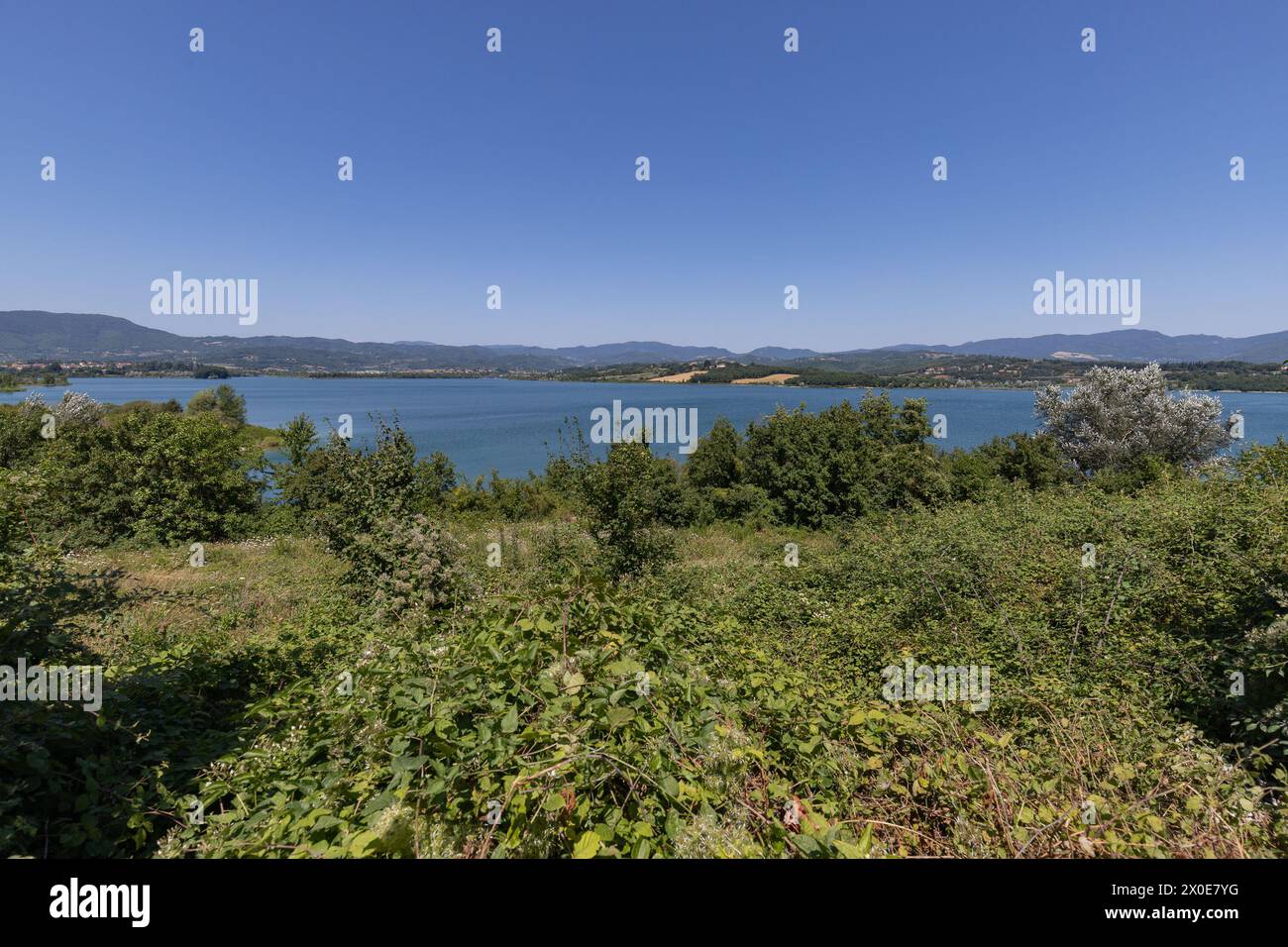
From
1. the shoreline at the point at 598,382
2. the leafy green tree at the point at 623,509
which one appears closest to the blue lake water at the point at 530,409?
the shoreline at the point at 598,382

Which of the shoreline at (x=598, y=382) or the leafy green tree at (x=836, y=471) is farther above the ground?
the shoreline at (x=598, y=382)

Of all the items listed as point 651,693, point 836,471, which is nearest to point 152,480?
point 651,693

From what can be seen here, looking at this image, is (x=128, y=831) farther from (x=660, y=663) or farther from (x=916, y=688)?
(x=916, y=688)

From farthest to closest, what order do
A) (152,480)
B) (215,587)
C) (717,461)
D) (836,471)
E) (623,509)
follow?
(717,461)
(836,471)
(152,480)
(215,587)
(623,509)

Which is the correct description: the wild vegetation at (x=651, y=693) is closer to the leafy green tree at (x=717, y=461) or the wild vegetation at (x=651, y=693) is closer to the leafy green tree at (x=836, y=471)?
the leafy green tree at (x=836, y=471)

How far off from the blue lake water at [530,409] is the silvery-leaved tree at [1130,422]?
1545 cm

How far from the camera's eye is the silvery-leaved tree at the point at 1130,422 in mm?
28109

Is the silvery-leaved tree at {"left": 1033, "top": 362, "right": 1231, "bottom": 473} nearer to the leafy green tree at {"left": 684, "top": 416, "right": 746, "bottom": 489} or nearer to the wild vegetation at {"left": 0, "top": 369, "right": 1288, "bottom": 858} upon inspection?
the leafy green tree at {"left": 684, "top": 416, "right": 746, "bottom": 489}

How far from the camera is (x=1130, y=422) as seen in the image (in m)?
29.7

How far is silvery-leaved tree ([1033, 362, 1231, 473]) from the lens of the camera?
2811 cm

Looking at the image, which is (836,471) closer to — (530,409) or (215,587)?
(215,587)

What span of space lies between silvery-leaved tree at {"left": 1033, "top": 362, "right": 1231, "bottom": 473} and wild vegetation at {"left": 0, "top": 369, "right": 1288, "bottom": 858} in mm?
20644

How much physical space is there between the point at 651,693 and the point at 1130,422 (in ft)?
127

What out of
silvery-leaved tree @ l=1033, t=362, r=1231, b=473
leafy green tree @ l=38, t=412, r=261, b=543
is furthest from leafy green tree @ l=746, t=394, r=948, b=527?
leafy green tree @ l=38, t=412, r=261, b=543
